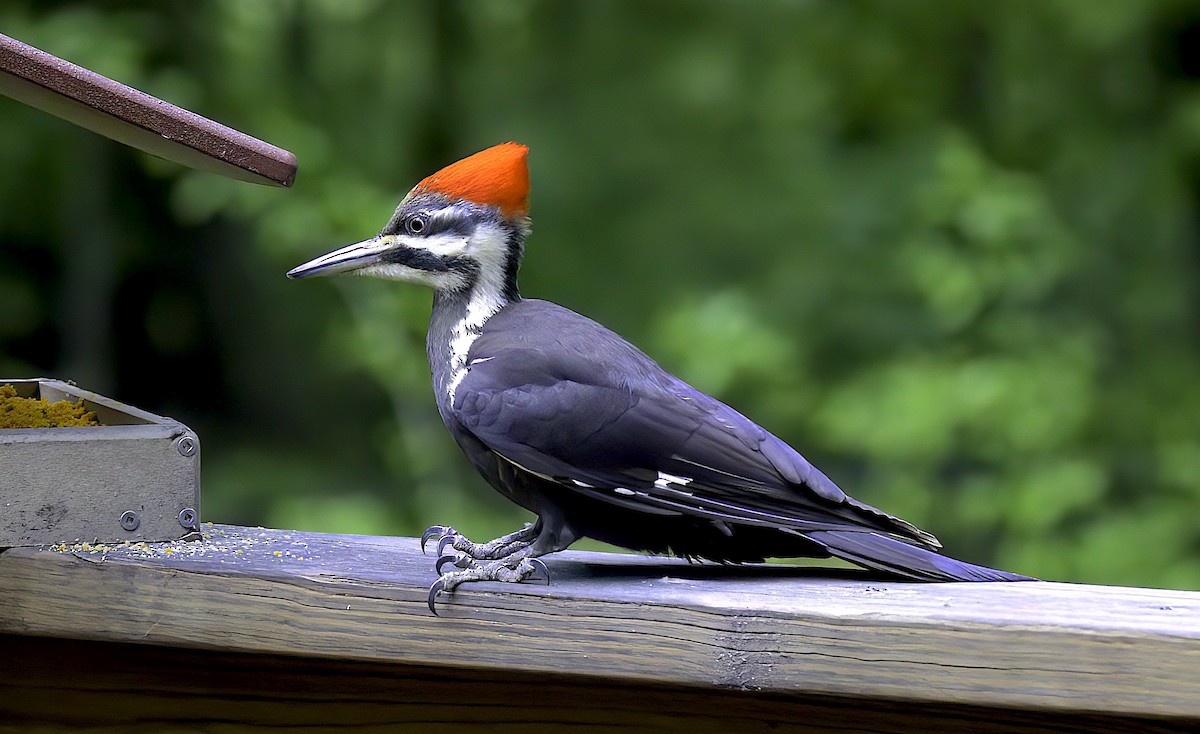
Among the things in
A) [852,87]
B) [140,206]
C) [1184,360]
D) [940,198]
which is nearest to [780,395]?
[940,198]

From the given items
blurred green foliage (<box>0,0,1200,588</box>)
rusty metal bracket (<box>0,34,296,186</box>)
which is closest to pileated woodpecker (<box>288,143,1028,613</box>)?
rusty metal bracket (<box>0,34,296,186</box>)

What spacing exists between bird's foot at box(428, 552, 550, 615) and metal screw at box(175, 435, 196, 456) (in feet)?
1.23

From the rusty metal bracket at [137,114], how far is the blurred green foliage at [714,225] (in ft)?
7.04

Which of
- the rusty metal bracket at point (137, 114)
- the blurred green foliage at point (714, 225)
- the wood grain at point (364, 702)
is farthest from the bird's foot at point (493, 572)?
the blurred green foliage at point (714, 225)

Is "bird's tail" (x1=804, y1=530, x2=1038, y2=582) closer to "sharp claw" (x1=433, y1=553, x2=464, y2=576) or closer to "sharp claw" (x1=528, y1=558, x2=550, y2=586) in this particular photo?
"sharp claw" (x1=528, y1=558, x2=550, y2=586)

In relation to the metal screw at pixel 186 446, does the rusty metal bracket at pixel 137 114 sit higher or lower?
higher

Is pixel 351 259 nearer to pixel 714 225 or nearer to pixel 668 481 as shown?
pixel 668 481

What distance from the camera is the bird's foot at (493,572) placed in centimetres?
143

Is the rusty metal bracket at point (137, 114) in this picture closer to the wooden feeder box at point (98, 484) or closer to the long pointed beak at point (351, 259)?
the long pointed beak at point (351, 259)

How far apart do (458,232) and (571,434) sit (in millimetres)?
369

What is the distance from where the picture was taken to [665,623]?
4.42 ft

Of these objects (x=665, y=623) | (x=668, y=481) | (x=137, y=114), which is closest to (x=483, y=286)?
(x=668, y=481)

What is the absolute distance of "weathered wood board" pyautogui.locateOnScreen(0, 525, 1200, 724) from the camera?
1.23 metres

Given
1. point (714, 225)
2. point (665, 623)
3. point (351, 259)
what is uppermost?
point (714, 225)
